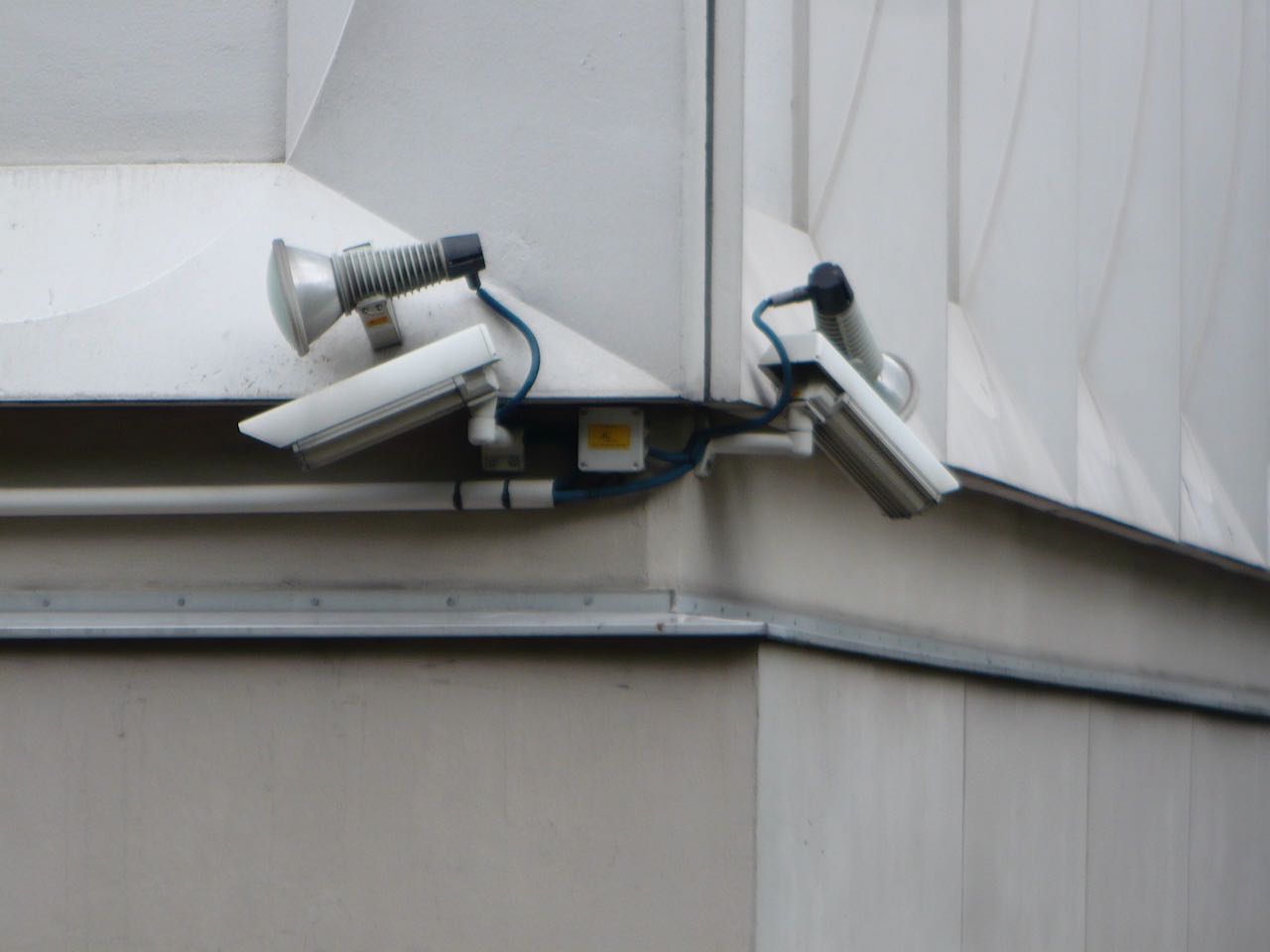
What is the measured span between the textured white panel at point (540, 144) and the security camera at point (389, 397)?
23cm

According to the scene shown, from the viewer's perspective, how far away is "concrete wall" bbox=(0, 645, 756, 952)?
2977 millimetres

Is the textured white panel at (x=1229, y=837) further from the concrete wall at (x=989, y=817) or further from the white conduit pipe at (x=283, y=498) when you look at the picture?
the white conduit pipe at (x=283, y=498)

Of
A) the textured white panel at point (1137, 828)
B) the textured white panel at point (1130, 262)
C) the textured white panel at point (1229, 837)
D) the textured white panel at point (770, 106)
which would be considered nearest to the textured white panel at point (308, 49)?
the textured white panel at point (770, 106)

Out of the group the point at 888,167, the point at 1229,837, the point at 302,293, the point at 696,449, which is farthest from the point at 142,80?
the point at 1229,837

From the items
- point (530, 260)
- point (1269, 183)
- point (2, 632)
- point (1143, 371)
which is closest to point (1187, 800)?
point (1143, 371)

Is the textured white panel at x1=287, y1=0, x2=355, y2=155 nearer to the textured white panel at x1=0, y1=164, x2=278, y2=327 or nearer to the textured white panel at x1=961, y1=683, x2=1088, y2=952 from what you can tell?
the textured white panel at x1=0, y1=164, x2=278, y2=327

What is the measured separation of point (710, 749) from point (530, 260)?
93 centimetres

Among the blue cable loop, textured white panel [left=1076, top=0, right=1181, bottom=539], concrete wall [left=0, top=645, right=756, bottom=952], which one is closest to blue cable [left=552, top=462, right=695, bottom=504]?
the blue cable loop

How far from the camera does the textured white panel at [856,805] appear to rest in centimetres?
304

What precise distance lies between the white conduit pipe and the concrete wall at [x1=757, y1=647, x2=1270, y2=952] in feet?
1.84

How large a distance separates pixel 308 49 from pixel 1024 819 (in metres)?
2.70

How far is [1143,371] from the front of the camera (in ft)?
17.7

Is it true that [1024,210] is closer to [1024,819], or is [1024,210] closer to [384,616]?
[1024,819]

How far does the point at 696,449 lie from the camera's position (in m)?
3.04
